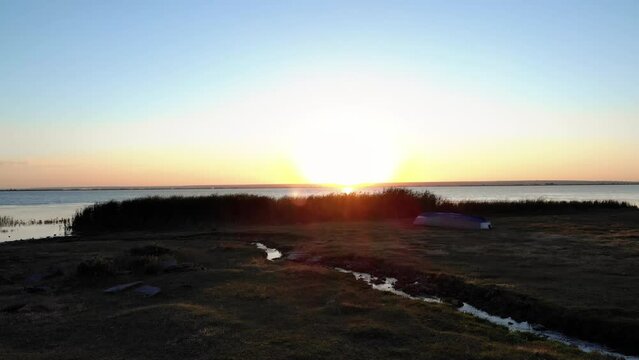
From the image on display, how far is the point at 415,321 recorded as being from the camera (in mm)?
13500

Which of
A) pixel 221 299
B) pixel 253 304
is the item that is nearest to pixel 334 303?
pixel 253 304

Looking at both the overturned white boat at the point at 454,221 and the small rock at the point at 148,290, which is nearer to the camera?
the small rock at the point at 148,290

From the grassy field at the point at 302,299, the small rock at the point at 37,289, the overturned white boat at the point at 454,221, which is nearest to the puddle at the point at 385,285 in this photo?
the grassy field at the point at 302,299

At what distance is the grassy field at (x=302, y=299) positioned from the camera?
37.9ft

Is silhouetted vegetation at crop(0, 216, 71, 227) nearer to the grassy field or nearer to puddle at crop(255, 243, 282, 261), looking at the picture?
the grassy field

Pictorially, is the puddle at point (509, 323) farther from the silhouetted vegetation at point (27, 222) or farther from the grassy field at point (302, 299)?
the silhouetted vegetation at point (27, 222)

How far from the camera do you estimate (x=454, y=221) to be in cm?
3969

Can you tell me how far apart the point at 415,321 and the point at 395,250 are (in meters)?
13.5

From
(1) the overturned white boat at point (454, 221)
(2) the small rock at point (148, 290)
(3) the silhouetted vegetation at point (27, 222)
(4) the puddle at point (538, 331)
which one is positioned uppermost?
(1) the overturned white boat at point (454, 221)

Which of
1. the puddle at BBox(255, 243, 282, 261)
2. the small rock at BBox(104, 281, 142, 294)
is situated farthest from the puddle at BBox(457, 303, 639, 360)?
the puddle at BBox(255, 243, 282, 261)

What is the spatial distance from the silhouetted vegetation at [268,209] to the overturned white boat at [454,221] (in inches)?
395

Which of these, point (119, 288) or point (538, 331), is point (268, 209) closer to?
point (119, 288)

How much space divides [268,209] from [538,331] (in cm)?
4036

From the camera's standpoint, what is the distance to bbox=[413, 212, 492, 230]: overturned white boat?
38091mm
